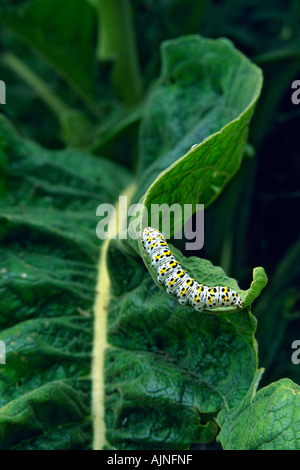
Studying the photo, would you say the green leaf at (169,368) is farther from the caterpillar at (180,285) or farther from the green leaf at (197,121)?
the green leaf at (197,121)

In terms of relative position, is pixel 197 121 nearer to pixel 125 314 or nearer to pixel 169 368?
pixel 125 314

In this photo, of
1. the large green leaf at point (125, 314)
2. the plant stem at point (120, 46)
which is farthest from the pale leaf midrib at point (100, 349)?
the plant stem at point (120, 46)

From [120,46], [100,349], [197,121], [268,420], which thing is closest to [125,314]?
[100,349]

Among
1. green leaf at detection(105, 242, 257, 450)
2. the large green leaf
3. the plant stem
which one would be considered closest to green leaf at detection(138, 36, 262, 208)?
the large green leaf

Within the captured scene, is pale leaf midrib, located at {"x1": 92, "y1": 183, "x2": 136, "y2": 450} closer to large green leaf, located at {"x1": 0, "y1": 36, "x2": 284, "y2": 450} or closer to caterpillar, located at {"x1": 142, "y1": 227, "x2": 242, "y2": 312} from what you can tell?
large green leaf, located at {"x1": 0, "y1": 36, "x2": 284, "y2": 450}
